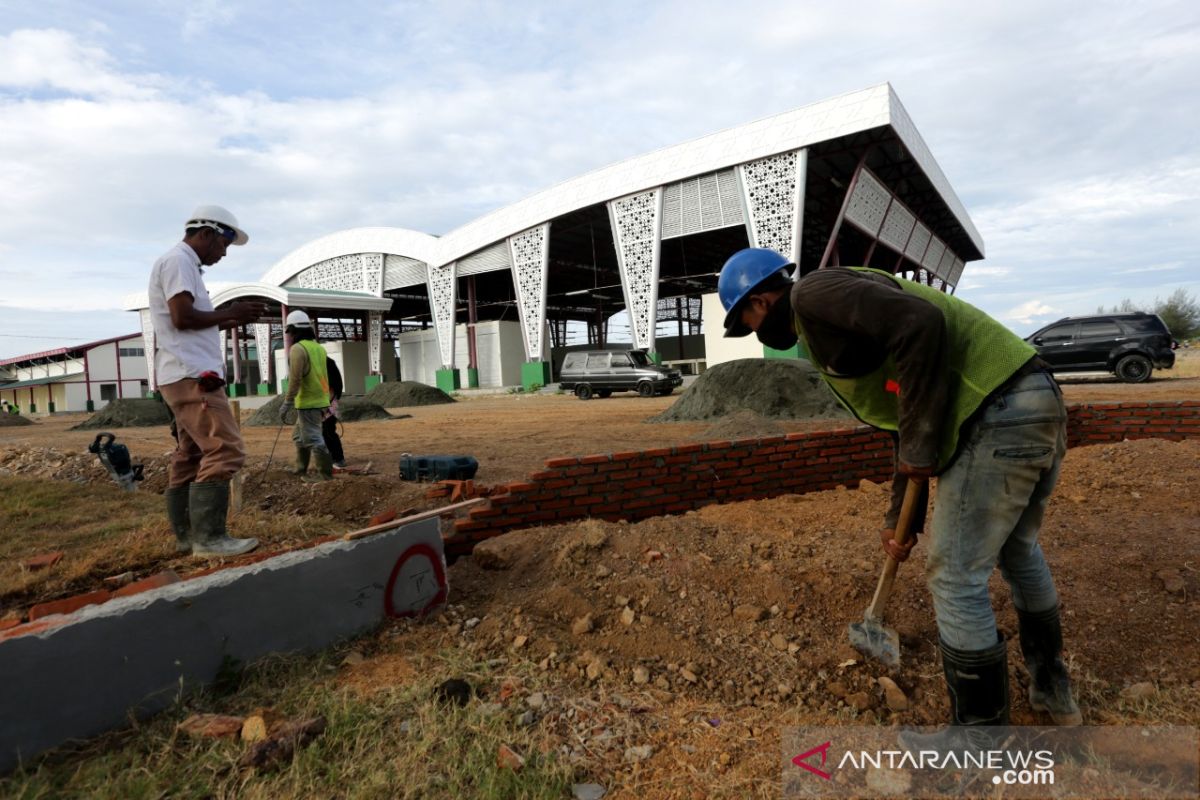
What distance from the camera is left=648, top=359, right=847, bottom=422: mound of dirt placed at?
10672mm

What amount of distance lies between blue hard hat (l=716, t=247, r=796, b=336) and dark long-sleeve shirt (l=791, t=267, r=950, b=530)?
0.22 m

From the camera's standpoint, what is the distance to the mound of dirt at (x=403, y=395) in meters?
22.1

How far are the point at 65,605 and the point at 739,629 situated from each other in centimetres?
244

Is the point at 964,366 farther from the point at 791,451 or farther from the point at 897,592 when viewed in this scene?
the point at 791,451

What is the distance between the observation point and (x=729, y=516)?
4.09 meters

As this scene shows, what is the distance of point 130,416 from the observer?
19422 mm

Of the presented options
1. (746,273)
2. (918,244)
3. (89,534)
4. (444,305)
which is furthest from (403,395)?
(918,244)

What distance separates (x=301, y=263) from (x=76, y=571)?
34.1 meters

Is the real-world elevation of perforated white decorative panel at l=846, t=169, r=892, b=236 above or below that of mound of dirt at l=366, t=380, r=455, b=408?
above

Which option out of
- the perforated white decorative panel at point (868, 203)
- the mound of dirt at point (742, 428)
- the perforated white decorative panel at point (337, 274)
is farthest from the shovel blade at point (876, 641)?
the perforated white decorative panel at point (337, 274)

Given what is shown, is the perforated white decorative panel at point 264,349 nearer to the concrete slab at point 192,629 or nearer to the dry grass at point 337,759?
the concrete slab at point 192,629

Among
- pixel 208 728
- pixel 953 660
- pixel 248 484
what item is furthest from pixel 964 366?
pixel 248 484

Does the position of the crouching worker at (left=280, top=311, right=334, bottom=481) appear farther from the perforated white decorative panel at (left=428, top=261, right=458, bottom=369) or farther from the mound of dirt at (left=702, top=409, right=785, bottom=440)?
the perforated white decorative panel at (left=428, top=261, right=458, bottom=369)

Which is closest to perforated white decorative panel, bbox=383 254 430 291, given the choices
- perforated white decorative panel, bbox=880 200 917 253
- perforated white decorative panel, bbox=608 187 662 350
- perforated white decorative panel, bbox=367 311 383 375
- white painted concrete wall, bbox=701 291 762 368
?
perforated white decorative panel, bbox=367 311 383 375
